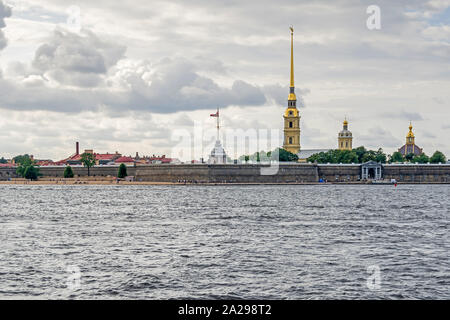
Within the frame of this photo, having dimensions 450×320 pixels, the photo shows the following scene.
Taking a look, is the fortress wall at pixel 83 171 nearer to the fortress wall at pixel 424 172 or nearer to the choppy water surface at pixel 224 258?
the fortress wall at pixel 424 172

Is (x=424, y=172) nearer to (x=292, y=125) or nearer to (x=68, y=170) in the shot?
(x=292, y=125)

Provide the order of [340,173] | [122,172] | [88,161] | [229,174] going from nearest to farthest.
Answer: [229,174]
[340,173]
[122,172]
[88,161]

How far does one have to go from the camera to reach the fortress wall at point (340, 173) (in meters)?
131

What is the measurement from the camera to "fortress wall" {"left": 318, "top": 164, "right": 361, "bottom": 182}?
131 meters

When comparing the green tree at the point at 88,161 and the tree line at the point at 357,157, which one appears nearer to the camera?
the green tree at the point at 88,161

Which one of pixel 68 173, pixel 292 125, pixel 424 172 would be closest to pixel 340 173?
pixel 424 172

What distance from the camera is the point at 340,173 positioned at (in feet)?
434

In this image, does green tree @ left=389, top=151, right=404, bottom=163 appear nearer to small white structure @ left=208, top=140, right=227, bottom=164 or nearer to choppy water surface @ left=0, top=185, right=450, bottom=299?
small white structure @ left=208, top=140, right=227, bottom=164

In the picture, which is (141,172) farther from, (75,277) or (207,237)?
(75,277)

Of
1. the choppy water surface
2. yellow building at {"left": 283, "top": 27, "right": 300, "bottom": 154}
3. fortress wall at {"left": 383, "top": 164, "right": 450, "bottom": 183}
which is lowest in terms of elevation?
the choppy water surface

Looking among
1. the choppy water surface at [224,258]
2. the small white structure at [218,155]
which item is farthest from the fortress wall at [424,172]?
the choppy water surface at [224,258]

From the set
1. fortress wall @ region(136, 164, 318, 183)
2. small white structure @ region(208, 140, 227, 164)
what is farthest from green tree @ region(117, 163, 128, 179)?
small white structure @ region(208, 140, 227, 164)

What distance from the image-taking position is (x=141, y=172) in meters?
132
